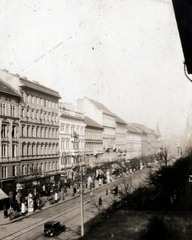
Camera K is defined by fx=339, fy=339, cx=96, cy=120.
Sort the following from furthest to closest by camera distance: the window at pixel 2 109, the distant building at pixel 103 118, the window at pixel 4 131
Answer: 1. the distant building at pixel 103 118
2. the window at pixel 4 131
3. the window at pixel 2 109

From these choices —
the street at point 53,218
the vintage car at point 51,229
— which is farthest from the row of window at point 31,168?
the vintage car at point 51,229

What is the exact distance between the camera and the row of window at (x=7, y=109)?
38.1 metres

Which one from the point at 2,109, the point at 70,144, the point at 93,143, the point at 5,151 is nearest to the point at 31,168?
the point at 5,151

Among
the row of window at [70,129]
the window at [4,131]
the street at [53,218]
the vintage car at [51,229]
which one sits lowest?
the street at [53,218]

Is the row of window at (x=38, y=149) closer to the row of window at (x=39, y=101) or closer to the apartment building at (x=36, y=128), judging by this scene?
the apartment building at (x=36, y=128)

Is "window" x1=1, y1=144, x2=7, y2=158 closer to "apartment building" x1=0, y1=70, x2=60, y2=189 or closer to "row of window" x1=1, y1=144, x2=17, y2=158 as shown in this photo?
"row of window" x1=1, y1=144, x2=17, y2=158

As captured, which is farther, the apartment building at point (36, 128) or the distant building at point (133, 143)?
the distant building at point (133, 143)

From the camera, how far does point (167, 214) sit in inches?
133

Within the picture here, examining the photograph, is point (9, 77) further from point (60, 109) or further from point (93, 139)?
point (93, 139)

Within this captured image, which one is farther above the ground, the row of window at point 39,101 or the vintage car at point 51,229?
the row of window at point 39,101

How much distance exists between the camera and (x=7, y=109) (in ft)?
129

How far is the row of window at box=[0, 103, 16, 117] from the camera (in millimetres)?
38062

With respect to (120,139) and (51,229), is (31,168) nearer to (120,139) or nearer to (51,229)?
(51,229)

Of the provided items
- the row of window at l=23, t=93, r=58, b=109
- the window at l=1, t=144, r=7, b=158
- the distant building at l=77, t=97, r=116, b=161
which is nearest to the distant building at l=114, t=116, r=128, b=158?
the distant building at l=77, t=97, r=116, b=161
